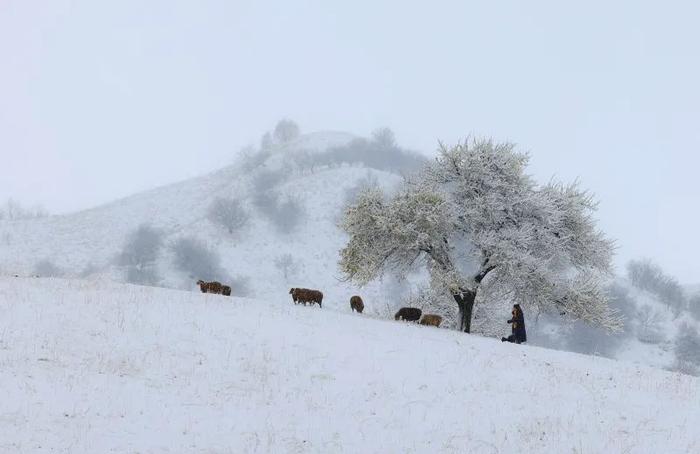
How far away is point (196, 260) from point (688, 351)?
270ft

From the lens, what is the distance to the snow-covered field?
11883mm

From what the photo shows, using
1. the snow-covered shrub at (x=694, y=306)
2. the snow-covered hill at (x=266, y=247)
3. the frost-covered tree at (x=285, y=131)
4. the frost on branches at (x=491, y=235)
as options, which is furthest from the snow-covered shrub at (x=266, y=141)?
the frost on branches at (x=491, y=235)

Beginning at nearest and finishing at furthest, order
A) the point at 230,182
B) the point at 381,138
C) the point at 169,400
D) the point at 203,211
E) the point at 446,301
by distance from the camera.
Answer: the point at 169,400 < the point at 446,301 < the point at 203,211 < the point at 230,182 < the point at 381,138

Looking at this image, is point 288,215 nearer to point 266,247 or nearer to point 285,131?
point 266,247

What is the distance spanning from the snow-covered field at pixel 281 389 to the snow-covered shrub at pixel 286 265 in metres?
74.4

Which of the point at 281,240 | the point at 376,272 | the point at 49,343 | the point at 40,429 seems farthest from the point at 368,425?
the point at 281,240

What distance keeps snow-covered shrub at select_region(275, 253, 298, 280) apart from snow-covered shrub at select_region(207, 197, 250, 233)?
46.6 ft

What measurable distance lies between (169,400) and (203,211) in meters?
116

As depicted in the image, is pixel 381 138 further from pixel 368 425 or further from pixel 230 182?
pixel 368 425

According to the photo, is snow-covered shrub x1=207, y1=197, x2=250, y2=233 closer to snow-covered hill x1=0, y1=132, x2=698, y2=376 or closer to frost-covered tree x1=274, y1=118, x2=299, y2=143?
snow-covered hill x1=0, y1=132, x2=698, y2=376

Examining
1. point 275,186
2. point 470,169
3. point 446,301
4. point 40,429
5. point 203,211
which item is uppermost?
point 275,186

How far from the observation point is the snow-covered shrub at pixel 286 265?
96.1 metres

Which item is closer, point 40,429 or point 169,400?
point 40,429

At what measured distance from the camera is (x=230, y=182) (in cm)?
14750
